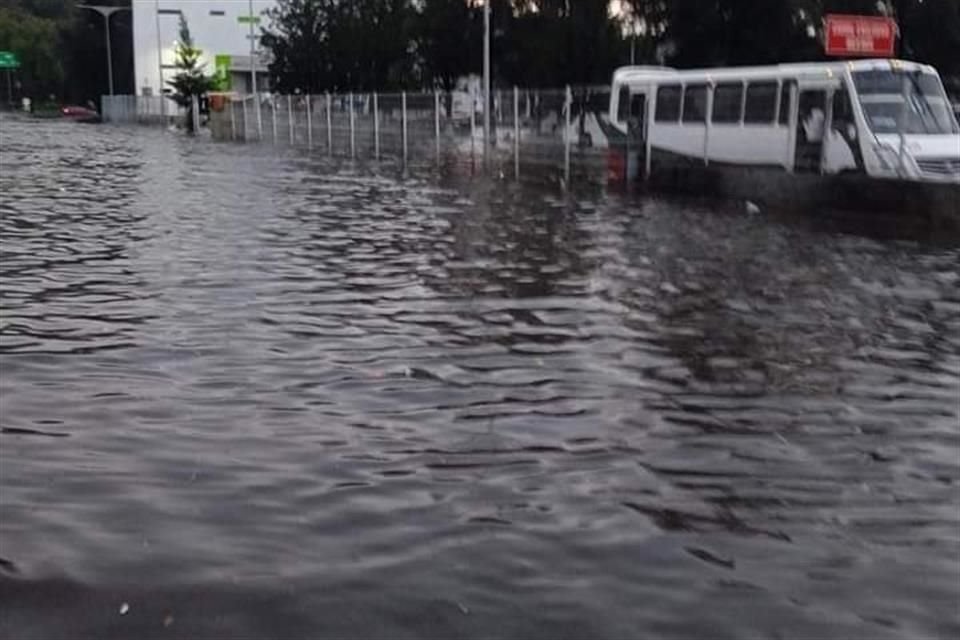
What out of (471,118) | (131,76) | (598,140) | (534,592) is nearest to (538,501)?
(534,592)

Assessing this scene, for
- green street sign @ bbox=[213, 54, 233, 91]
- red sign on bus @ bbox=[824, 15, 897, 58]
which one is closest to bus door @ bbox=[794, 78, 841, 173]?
red sign on bus @ bbox=[824, 15, 897, 58]

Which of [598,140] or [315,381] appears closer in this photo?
[315,381]

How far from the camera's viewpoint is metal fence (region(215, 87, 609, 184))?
31609mm

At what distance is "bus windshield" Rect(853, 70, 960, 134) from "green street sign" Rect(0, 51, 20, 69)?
340 feet

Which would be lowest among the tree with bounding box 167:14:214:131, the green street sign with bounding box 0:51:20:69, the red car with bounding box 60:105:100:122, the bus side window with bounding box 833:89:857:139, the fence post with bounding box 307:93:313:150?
the red car with bounding box 60:105:100:122

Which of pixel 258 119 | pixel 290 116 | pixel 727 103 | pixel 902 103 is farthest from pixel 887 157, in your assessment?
pixel 258 119

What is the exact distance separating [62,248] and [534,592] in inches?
461

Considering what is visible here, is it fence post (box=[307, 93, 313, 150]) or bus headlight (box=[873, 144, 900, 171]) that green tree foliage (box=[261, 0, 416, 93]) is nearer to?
fence post (box=[307, 93, 313, 150])

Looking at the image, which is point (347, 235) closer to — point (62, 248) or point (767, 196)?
point (62, 248)

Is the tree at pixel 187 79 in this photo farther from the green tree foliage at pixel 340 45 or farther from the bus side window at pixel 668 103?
the bus side window at pixel 668 103

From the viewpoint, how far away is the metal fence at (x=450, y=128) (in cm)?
3161

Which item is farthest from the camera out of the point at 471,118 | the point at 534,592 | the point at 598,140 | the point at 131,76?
the point at 131,76

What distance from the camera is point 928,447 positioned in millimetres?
7457

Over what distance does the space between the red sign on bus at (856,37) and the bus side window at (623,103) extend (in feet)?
14.8
